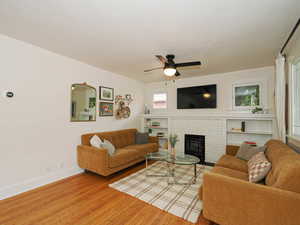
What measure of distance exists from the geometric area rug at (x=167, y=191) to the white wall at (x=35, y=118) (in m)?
1.32

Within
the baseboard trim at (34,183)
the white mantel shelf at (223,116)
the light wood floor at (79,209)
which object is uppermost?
the white mantel shelf at (223,116)

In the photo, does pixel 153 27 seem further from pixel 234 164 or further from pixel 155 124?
pixel 155 124

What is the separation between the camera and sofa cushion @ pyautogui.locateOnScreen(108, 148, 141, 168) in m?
2.86

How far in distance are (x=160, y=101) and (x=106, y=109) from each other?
2.03 metres

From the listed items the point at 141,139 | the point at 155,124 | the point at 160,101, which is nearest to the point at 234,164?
the point at 141,139

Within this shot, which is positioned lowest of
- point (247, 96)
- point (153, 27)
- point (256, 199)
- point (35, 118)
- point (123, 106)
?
point (256, 199)

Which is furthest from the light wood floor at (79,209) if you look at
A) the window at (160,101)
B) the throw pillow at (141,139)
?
the window at (160,101)

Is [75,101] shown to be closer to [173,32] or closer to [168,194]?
[173,32]

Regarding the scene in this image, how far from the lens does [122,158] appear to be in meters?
3.07

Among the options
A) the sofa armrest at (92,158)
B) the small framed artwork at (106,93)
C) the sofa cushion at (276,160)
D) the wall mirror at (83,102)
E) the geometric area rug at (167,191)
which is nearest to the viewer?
the sofa cushion at (276,160)

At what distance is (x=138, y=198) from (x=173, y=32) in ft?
8.48

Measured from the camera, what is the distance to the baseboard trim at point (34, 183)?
223 cm

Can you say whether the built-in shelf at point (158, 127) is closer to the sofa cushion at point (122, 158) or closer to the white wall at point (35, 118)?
the sofa cushion at point (122, 158)

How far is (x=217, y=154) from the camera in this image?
3854 millimetres
